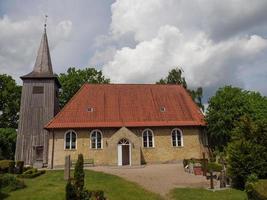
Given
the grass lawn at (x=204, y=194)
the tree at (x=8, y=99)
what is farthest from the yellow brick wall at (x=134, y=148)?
the tree at (x=8, y=99)

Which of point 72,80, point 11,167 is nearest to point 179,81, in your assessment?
point 72,80

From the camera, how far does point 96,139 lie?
35.4 m

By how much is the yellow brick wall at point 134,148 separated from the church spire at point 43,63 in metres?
8.39

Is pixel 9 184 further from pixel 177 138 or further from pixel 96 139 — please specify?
pixel 177 138

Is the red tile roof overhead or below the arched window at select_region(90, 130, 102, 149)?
overhead

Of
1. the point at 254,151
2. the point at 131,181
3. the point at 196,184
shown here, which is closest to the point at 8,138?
the point at 131,181

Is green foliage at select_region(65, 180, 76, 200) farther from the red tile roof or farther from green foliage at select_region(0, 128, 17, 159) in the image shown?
green foliage at select_region(0, 128, 17, 159)

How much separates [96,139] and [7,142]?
20.1 meters

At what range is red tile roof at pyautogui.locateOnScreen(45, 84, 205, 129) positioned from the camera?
35.7 metres

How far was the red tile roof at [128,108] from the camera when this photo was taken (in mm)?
35688

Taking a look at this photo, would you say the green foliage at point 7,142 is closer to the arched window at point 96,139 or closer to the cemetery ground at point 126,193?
the arched window at point 96,139

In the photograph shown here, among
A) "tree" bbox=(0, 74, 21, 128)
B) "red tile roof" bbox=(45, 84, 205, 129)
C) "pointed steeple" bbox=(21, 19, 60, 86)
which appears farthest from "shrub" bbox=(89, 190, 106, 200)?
"tree" bbox=(0, 74, 21, 128)

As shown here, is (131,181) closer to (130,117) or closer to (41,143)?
(130,117)

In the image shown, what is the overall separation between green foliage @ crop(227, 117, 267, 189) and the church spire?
83.5 ft
